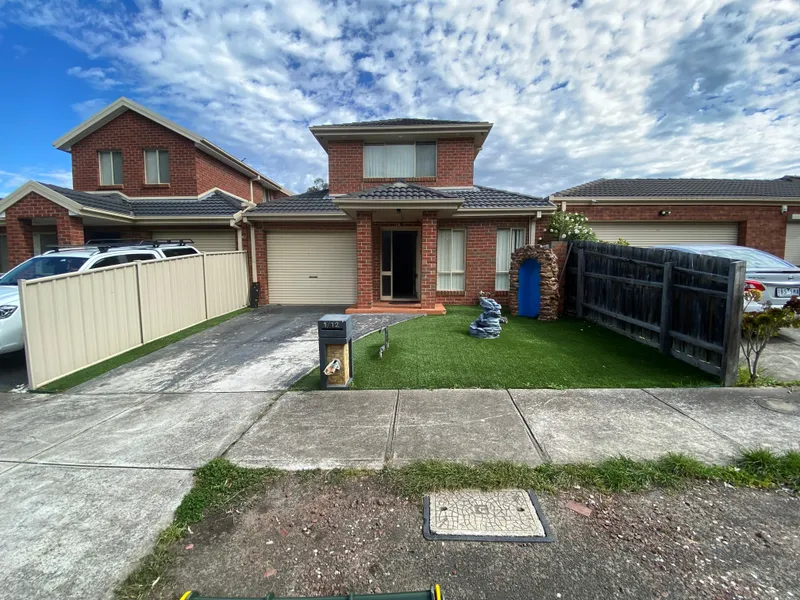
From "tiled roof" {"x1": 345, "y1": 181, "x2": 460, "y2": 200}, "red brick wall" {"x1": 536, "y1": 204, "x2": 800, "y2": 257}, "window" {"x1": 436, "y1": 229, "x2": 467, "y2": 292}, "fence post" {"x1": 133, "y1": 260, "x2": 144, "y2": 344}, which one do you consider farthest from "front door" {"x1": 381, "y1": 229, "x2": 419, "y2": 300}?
"fence post" {"x1": 133, "y1": 260, "x2": 144, "y2": 344}

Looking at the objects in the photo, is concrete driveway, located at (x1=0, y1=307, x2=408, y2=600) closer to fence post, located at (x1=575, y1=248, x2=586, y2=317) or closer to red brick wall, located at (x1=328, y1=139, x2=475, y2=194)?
fence post, located at (x1=575, y1=248, x2=586, y2=317)

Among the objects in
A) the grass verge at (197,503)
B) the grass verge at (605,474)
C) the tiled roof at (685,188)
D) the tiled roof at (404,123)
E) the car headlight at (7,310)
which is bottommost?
the grass verge at (197,503)

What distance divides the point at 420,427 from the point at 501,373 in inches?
82.9

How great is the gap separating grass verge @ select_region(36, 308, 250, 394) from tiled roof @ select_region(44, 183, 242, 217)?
4501 millimetres

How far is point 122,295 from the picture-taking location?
7574mm

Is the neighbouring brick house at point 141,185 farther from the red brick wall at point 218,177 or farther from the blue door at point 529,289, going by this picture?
the blue door at point 529,289

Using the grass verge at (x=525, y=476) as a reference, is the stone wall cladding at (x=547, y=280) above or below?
above

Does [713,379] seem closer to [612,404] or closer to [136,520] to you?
[612,404]

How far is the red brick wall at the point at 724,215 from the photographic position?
579 inches

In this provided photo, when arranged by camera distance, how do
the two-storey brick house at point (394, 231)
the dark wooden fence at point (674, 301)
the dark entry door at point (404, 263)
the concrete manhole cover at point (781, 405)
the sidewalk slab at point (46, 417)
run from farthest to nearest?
the dark entry door at point (404, 263), the two-storey brick house at point (394, 231), the dark wooden fence at point (674, 301), the concrete manhole cover at point (781, 405), the sidewalk slab at point (46, 417)

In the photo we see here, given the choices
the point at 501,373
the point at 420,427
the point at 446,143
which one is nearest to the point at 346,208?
the point at 446,143

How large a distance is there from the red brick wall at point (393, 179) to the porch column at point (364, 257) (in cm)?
353

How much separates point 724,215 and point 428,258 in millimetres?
12127

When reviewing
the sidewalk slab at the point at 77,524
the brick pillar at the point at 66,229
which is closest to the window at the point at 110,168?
the brick pillar at the point at 66,229
